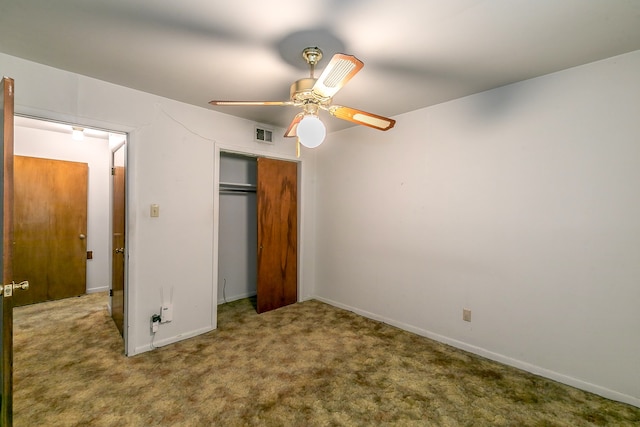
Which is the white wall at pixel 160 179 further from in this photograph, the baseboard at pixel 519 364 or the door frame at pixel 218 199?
the baseboard at pixel 519 364

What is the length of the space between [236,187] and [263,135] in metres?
0.93

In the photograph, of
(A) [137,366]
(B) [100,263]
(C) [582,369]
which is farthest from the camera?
(B) [100,263]

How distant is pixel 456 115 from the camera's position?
2.74 m

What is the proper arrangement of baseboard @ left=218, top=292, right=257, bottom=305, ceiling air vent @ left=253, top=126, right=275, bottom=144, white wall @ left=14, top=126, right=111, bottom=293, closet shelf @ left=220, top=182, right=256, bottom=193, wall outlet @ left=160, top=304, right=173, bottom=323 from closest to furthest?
wall outlet @ left=160, top=304, right=173, bottom=323
ceiling air vent @ left=253, top=126, right=275, bottom=144
closet shelf @ left=220, top=182, right=256, bottom=193
baseboard @ left=218, top=292, right=257, bottom=305
white wall @ left=14, top=126, right=111, bottom=293

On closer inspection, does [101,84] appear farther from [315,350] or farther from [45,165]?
[315,350]

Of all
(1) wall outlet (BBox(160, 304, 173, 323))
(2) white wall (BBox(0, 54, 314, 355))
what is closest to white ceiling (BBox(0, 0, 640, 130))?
(2) white wall (BBox(0, 54, 314, 355))

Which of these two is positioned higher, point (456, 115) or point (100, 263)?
point (456, 115)

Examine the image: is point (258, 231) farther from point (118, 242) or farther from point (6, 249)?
point (6, 249)

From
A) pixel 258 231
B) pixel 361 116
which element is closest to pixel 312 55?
pixel 361 116

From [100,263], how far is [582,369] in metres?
6.02

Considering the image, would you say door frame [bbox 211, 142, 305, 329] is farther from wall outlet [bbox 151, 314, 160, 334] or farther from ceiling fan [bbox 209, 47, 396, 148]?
ceiling fan [bbox 209, 47, 396, 148]

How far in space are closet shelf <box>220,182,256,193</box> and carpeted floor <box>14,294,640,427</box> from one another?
6.09 ft

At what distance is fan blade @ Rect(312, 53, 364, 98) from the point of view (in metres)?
1.31

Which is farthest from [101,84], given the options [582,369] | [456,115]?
[582,369]
